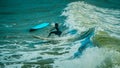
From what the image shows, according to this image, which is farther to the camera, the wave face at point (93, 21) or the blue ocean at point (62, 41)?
the wave face at point (93, 21)

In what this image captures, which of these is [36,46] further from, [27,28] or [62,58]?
[27,28]

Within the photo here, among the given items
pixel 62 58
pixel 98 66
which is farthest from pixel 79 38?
pixel 98 66

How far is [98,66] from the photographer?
11.5 meters

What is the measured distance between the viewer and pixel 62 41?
53.2 ft

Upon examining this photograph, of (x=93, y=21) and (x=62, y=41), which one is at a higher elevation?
(x=93, y=21)

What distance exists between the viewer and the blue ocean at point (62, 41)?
40.7 ft

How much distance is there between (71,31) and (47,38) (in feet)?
6.57

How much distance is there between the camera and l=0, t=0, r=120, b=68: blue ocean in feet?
40.7

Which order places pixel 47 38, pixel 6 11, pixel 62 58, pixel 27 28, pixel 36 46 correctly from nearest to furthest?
1. pixel 62 58
2. pixel 36 46
3. pixel 47 38
4. pixel 27 28
5. pixel 6 11

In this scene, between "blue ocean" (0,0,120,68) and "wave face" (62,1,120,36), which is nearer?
"blue ocean" (0,0,120,68)

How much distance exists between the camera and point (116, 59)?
11.5 m

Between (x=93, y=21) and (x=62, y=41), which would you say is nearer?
(x=62, y=41)

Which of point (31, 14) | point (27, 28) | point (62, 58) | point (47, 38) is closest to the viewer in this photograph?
point (62, 58)

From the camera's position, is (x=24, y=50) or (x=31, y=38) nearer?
(x=24, y=50)
